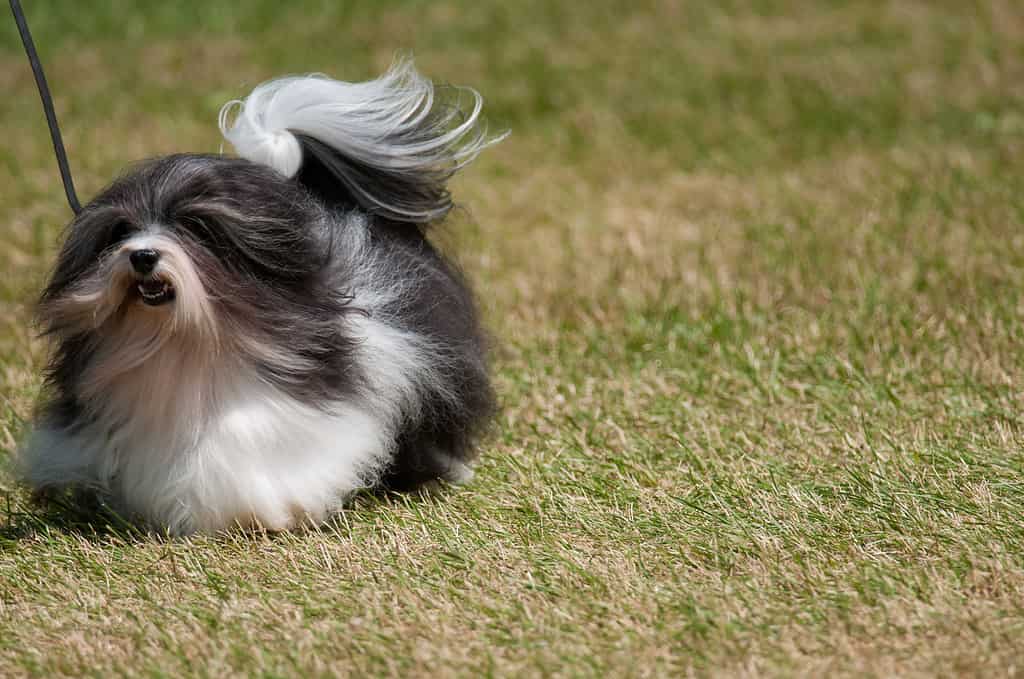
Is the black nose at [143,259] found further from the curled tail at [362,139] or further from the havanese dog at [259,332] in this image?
the curled tail at [362,139]

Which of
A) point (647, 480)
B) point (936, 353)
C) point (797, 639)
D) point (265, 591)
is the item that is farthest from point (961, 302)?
point (265, 591)

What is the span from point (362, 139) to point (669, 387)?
1.51 m

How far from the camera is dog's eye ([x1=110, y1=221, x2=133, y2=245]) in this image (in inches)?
125

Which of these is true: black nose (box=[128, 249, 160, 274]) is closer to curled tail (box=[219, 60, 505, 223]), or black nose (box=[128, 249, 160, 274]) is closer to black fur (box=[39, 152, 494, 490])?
black fur (box=[39, 152, 494, 490])

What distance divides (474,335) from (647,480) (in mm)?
656

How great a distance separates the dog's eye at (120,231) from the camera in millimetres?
3180

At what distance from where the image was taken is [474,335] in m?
3.86

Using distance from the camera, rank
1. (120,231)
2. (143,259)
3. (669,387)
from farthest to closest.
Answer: (669,387), (120,231), (143,259)

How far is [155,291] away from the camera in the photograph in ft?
10.2

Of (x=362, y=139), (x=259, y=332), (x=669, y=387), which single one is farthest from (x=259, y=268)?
(x=669, y=387)

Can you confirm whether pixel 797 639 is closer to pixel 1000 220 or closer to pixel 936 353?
pixel 936 353

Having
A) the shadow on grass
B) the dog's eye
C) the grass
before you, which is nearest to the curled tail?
the dog's eye

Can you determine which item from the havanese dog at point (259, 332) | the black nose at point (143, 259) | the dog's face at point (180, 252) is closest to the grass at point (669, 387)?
the havanese dog at point (259, 332)

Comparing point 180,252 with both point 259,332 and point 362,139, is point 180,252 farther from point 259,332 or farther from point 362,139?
point 362,139
